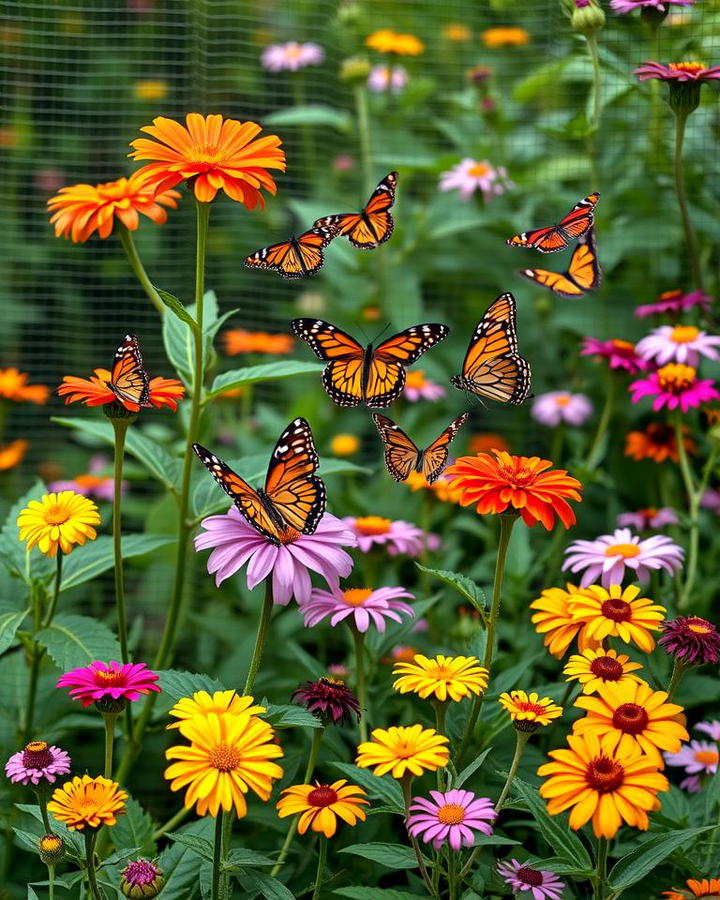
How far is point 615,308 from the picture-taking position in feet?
6.82

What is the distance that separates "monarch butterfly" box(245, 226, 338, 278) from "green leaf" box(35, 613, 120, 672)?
1.64ft

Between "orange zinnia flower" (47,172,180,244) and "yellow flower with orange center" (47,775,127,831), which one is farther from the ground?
"orange zinnia flower" (47,172,180,244)

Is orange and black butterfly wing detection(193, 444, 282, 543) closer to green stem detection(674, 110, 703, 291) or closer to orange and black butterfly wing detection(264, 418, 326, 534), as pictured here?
orange and black butterfly wing detection(264, 418, 326, 534)

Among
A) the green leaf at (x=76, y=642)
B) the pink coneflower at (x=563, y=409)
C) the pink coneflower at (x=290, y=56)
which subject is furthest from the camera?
the pink coneflower at (x=290, y=56)

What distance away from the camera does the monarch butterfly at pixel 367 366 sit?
1.34m

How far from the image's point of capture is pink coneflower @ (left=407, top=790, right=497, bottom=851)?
3.03ft

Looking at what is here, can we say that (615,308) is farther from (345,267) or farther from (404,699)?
(404,699)

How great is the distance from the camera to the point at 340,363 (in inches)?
53.9

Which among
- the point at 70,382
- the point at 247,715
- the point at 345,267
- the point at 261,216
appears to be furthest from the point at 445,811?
the point at 261,216

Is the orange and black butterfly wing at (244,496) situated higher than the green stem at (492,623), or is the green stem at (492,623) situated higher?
the orange and black butterfly wing at (244,496)

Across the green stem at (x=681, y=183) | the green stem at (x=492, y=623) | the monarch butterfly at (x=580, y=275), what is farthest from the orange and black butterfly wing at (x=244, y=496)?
the green stem at (x=681, y=183)

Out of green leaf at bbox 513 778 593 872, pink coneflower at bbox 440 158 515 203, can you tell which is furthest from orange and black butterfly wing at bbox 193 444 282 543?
pink coneflower at bbox 440 158 515 203

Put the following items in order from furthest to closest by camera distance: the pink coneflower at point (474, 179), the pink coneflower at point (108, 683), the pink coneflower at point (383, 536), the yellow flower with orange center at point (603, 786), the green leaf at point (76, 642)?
the pink coneflower at point (474, 179)
the pink coneflower at point (383, 536)
the green leaf at point (76, 642)
the pink coneflower at point (108, 683)
the yellow flower with orange center at point (603, 786)

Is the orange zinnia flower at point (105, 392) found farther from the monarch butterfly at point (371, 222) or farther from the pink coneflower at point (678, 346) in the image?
the pink coneflower at point (678, 346)
